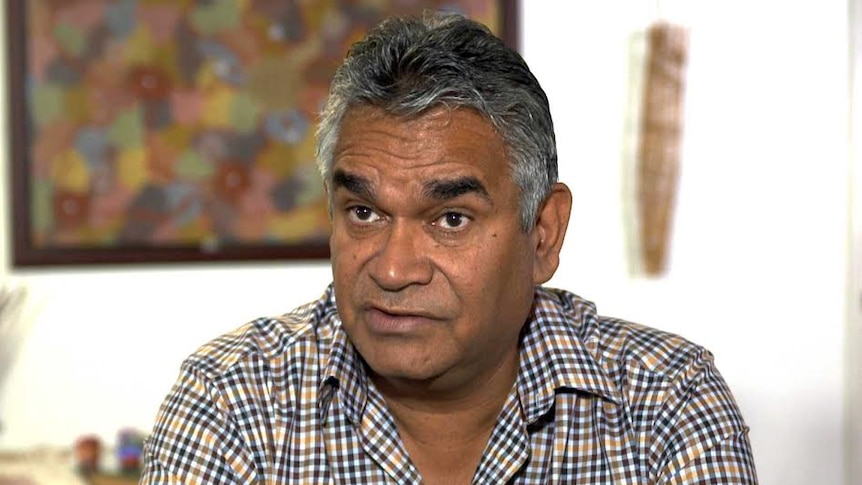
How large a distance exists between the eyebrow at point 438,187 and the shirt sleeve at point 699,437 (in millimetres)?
416

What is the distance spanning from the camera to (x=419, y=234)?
145 cm

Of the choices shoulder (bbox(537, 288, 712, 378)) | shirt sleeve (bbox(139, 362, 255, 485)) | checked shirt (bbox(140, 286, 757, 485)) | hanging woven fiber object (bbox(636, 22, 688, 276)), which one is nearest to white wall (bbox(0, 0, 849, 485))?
hanging woven fiber object (bbox(636, 22, 688, 276))

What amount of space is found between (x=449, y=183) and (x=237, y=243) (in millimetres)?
2024

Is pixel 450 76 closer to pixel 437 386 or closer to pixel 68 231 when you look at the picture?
pixel 437 386

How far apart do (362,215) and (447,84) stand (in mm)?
211

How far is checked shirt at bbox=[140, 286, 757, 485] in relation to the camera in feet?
4.94

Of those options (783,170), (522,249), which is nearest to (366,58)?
(522,249)

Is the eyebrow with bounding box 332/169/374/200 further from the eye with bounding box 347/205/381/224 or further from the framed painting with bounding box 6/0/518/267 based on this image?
the framed painting with bounding box 6/0/518/267

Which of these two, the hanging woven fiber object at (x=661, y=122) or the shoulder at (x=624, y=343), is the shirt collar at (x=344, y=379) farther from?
the hanging woven fiber object at (x=661, y=122)

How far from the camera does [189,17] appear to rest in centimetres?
330

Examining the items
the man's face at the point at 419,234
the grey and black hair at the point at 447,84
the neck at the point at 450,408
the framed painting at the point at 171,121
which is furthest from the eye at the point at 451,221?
the framed painting at the point at 171,121

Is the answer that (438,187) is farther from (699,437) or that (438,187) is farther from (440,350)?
(699,437)

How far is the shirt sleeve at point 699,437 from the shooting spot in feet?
4.92

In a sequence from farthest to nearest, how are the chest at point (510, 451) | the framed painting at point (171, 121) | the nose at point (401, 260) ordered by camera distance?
the framed painting at point (171, 121)
the chest at point (510, 451)
the nose at point (401, 260)
